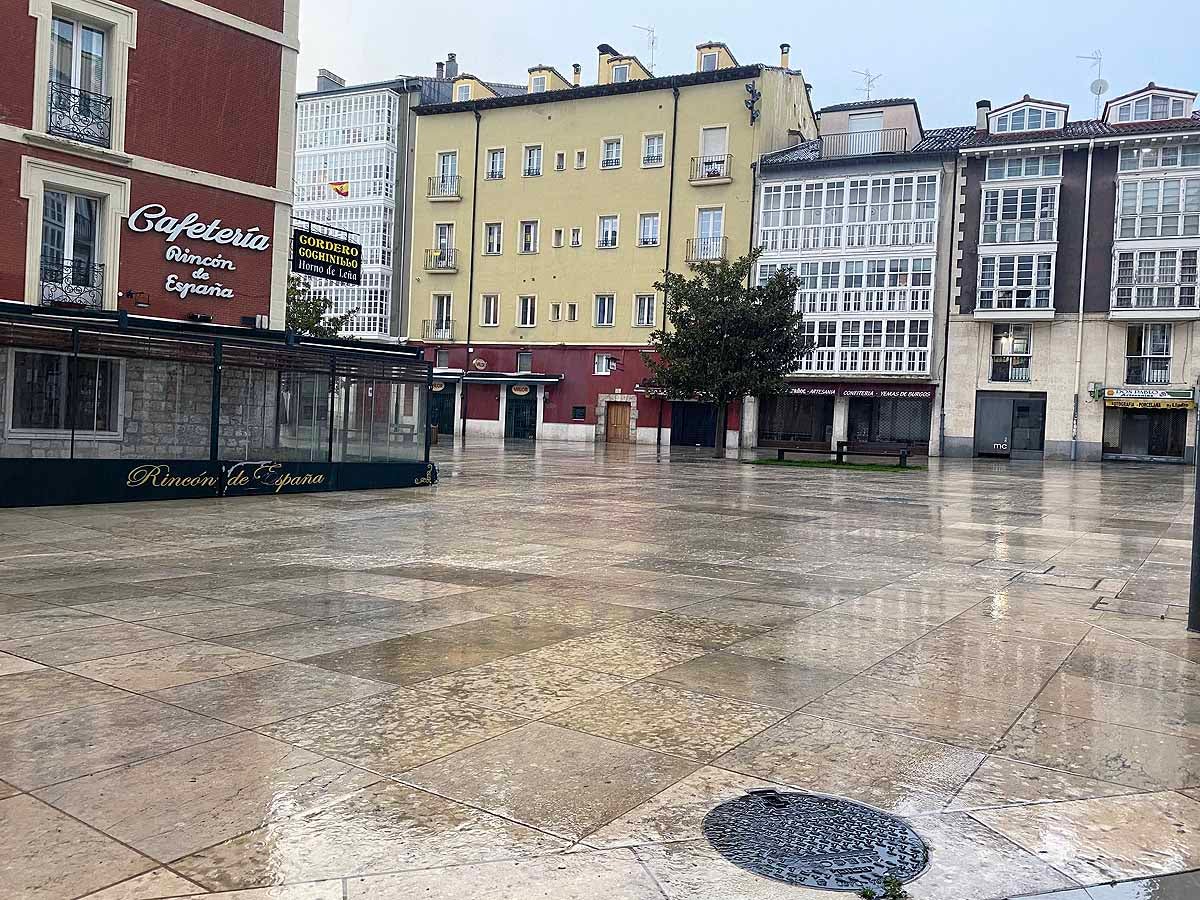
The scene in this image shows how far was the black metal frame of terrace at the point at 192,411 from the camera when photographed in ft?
47.7

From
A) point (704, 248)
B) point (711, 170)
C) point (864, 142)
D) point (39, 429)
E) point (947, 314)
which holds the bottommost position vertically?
point (39, 429)

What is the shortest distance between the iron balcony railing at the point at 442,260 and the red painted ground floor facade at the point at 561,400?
172 inches

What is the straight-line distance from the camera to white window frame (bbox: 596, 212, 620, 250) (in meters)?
50.6

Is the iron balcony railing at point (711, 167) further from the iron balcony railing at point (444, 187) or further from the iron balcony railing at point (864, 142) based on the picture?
the iron balcony railing at point (444, 187)

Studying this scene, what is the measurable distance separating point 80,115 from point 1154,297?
1602 inches

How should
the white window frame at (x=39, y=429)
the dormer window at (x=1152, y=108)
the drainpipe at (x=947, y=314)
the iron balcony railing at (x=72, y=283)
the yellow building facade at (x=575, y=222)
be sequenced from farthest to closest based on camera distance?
1. the yellow building facade at (x=575, y=222)
2. the drainpipe at (x=947, y=314)
3. the dormer window at (x=1152, y=108)
4. the iron balcony railing at (x=72, y=283)
5. the white window frame at (x=39, y=429)

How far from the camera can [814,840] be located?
11.9 feet

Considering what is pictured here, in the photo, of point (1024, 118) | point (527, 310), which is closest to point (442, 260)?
point (527, 310)

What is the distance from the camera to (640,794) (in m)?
3.97

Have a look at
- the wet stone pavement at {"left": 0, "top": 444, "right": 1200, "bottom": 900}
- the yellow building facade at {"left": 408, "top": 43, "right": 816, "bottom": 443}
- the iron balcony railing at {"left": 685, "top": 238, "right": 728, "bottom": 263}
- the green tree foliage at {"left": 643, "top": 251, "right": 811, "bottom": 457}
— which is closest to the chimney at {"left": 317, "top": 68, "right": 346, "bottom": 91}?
the yellow building facade at {"left": 408, "top": 43, "right": 816, "bottom": 443}

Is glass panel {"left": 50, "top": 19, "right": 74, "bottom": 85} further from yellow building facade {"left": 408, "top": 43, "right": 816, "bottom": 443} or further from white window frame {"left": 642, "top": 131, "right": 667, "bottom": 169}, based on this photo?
white window frame {"left": 642, "top": 131, "right": 667, "bottom": 169}

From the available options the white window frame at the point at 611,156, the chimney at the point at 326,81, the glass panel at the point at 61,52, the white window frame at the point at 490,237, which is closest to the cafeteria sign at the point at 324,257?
the glass panel at the point at 61,52

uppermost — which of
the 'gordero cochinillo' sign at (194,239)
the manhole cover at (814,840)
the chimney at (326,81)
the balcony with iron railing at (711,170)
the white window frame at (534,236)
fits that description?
the chimney at (326,81)

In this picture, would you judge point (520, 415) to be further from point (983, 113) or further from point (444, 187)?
point (983, 113)
